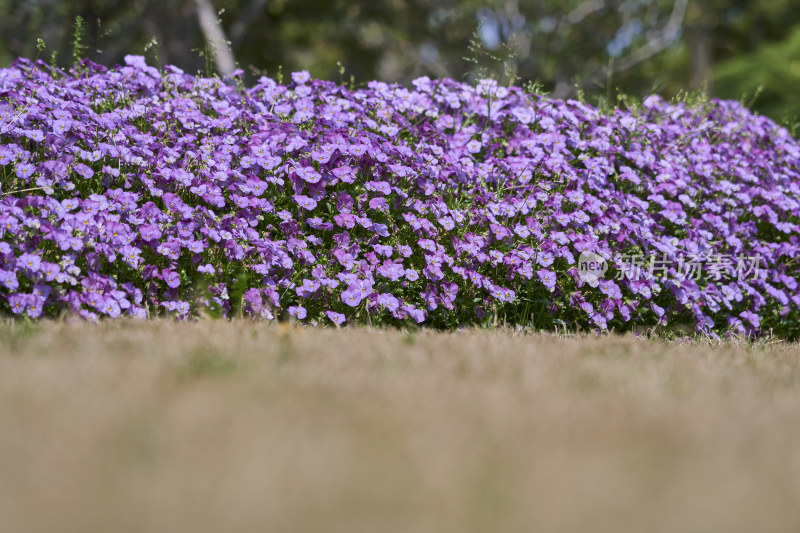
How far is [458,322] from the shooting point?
4461 millimetres

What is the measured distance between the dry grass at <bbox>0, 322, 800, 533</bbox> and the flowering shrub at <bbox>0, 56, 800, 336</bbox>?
2.93 ft

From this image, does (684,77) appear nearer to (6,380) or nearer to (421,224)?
(421,224)

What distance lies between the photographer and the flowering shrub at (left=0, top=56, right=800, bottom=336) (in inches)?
158

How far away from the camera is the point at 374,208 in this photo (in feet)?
14.4

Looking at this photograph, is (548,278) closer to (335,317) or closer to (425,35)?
(335,317)

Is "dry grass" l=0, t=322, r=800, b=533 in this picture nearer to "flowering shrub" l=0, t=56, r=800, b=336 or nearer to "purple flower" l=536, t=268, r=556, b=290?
"flowering shrub" l=0, t=56, r=800, b=336

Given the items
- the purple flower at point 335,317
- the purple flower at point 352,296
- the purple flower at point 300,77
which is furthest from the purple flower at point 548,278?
the purple flower at point 300,77

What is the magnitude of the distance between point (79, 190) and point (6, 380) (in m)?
1.95

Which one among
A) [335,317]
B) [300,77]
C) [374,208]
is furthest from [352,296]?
[300,77]

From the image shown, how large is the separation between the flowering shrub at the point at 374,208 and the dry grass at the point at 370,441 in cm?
89

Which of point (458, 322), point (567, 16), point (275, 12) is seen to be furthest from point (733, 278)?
point (275, 12)

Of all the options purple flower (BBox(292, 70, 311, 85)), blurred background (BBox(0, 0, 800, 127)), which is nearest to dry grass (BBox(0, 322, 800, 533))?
purple flower (BBox(292, 70, 311, 85))

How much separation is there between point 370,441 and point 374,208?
94.4 inches

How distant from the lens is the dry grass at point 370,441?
5.90 feet
